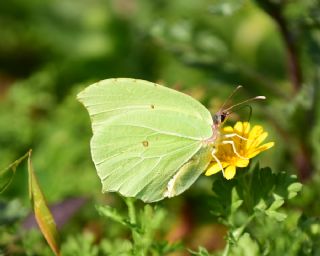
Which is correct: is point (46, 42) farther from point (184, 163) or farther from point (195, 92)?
point (184, 163)

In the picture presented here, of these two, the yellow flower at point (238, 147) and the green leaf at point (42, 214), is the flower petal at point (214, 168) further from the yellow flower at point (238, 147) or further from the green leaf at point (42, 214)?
the green leaf at point (42, 214)

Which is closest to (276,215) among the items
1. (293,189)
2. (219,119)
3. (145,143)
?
(293,189)

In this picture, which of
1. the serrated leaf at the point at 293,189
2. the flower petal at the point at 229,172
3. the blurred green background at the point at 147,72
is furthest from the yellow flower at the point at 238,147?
the blurred green background at the point at 147,72

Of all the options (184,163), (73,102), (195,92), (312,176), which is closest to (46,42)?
(73,102)

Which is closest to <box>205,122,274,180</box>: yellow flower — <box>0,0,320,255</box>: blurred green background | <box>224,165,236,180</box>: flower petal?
<box>224,165,236,180</box>: flower petal

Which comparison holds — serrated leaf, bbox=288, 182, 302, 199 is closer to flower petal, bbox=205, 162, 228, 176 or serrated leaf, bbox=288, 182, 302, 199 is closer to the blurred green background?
flower petal, bbox=205, 162, 228, 176

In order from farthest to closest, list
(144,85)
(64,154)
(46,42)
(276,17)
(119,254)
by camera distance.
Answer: (46,42) < (64,154) < (276,17) < (144,85) < (119,254)

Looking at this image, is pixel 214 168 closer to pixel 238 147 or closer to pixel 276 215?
pixel 238 147
